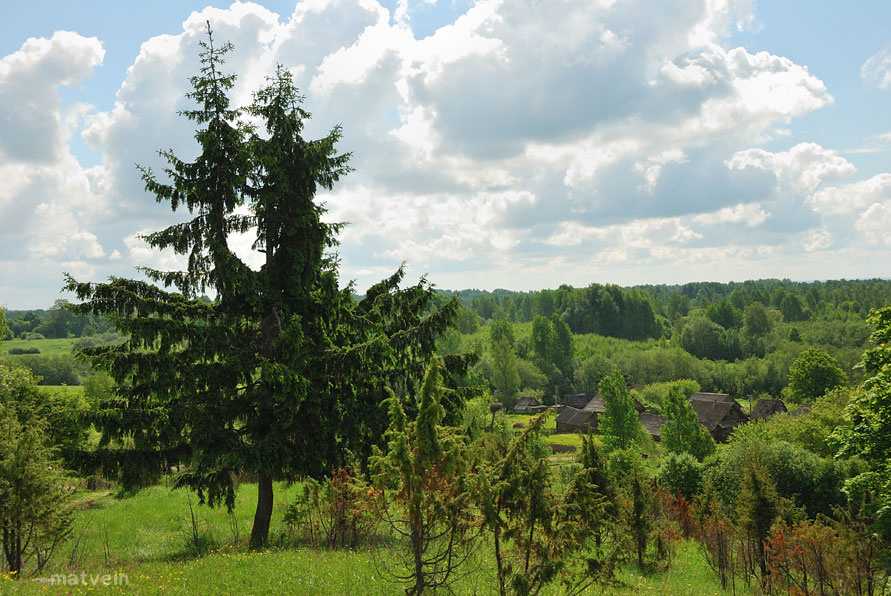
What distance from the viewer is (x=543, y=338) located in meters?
102

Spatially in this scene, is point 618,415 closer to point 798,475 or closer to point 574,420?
point 798,475

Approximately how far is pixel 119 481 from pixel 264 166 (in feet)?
30.2

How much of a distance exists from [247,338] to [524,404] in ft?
245

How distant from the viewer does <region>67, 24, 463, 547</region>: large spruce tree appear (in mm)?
12984

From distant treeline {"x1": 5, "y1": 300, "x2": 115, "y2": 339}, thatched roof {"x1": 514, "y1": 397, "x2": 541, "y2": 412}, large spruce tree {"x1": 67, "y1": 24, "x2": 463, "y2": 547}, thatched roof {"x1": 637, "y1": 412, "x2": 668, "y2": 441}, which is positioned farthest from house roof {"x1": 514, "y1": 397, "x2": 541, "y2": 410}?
distant treeline {"x1": 5, "y1": 300, "x2": 115, "y2": 339}

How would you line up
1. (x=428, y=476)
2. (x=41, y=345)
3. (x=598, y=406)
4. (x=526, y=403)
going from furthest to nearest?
1. (x=41, y=345)
2. (x=526, y=403)
3. (x=598, y=406)
4. (x=428, y=476)

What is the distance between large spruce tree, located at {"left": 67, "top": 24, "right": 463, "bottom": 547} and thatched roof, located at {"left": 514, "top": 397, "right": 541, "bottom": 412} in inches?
2770

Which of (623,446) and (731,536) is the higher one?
(731,536)

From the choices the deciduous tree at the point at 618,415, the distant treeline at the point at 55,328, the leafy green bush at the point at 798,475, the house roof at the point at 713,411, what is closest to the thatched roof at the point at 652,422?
the house roof at the point at 713,411

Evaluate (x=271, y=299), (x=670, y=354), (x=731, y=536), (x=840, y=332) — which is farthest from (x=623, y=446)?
(x=840, y=332)

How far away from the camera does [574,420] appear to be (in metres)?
71.2

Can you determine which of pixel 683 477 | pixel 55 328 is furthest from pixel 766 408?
pixel 55 328

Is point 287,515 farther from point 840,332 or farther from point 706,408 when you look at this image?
point 840,332

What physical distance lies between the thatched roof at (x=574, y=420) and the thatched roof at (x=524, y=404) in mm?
10254
